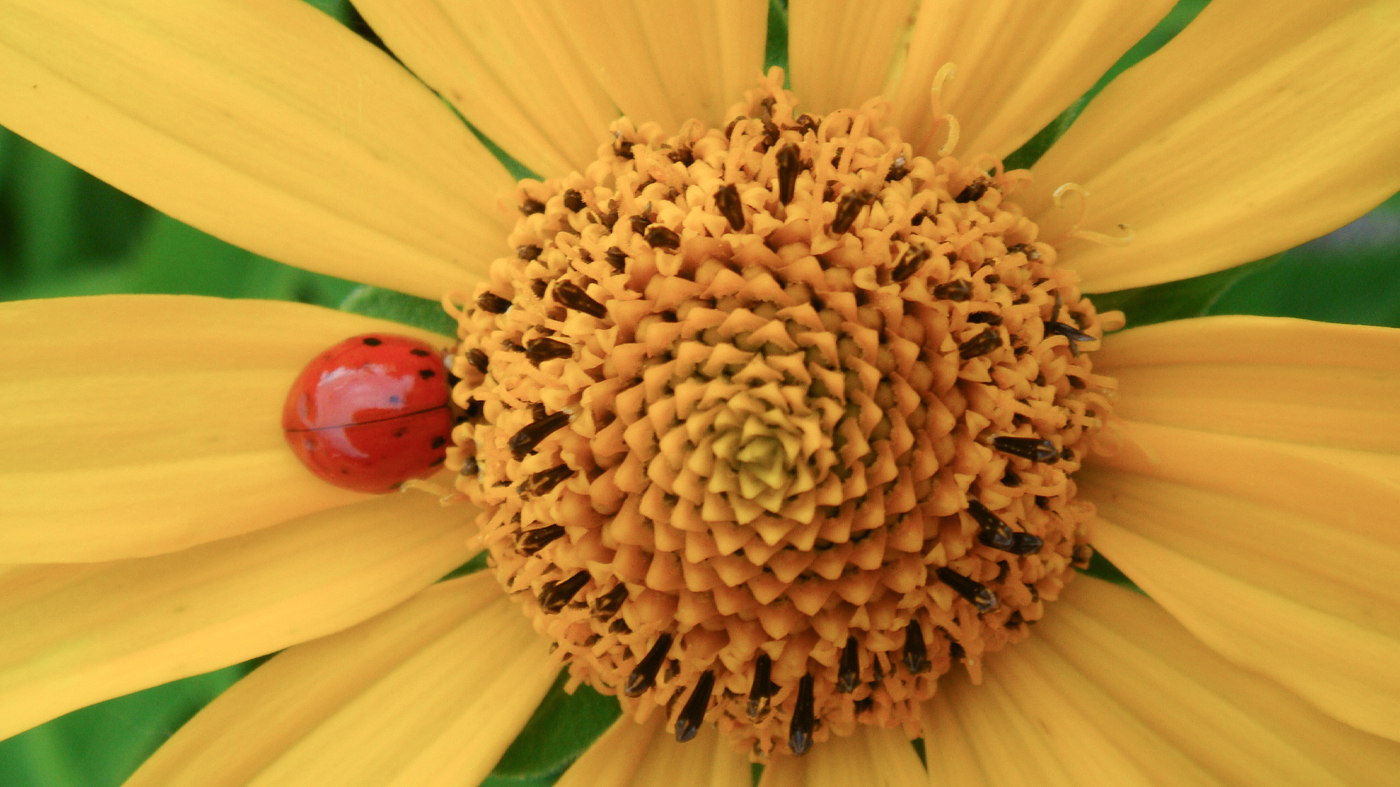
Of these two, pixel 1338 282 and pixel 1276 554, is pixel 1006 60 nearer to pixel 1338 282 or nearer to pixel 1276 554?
pixel 1276 554

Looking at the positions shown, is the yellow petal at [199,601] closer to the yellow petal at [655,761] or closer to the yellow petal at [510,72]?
the yellow petal at [655,761]

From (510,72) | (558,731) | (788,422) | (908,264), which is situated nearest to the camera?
(788,422)

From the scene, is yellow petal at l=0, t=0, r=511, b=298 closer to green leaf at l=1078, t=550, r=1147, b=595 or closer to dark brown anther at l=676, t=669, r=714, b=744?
dark brown anther at l=676, t=669, r=714, b=744

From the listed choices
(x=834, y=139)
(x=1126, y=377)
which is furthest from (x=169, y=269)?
(x=1126, y=377)

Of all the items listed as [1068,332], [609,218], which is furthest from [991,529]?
[609,218]

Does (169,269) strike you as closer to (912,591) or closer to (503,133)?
(503,133)

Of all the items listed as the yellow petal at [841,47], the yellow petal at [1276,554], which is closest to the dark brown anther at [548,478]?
the yellow petal at [841,47]

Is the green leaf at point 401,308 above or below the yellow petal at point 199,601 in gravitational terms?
above
